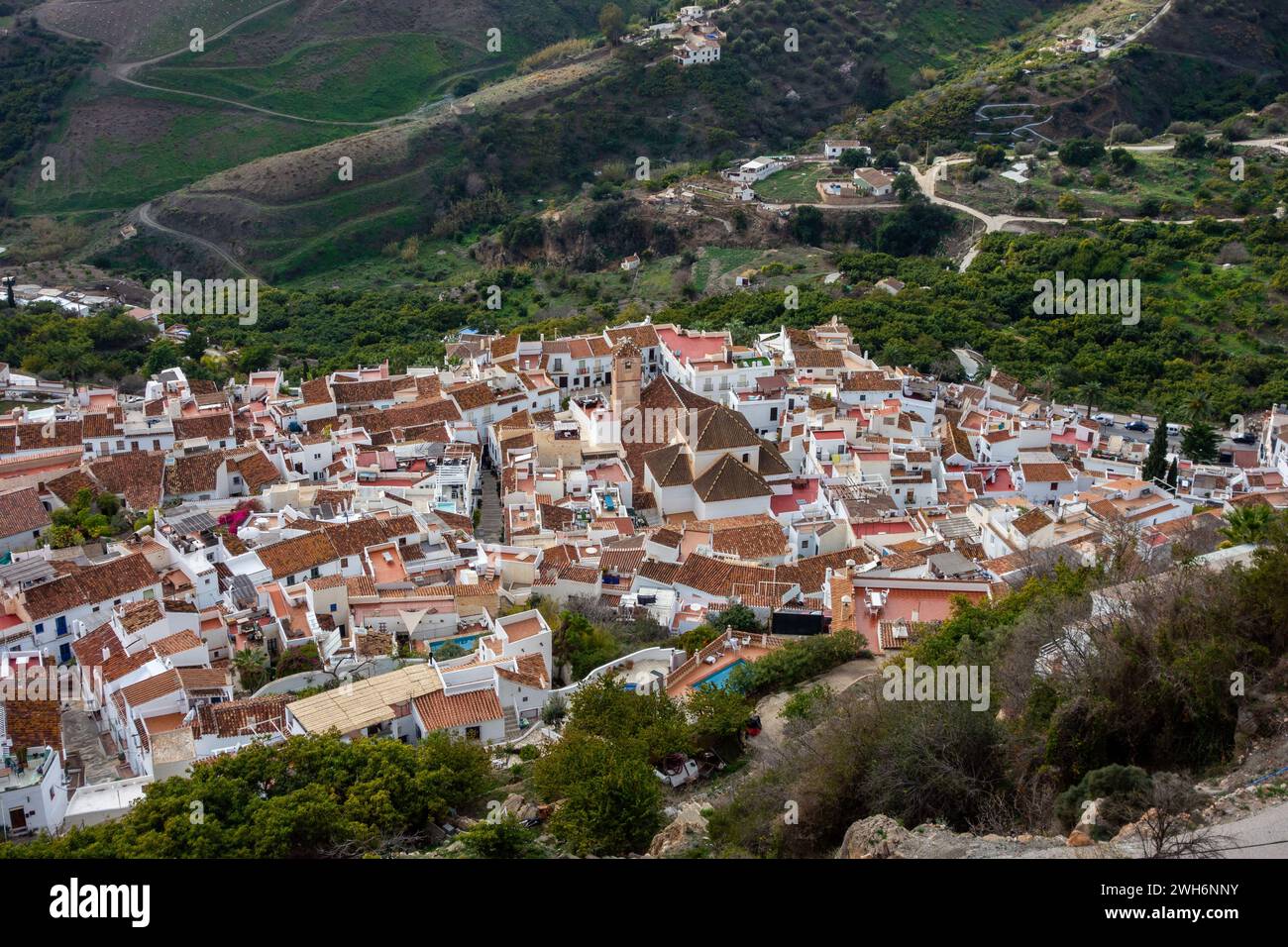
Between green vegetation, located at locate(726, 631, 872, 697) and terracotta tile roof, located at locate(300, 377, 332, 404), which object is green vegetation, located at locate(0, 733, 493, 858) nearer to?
green vegetation, located at locate(726, 631, 872, 697)

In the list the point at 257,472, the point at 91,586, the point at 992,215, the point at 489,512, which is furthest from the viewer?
the point at 992,215

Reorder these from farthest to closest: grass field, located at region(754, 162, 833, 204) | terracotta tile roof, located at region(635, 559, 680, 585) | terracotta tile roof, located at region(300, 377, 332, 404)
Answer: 1. grass field, located at region(754, 162, 833, 204)
2. terracotta tile roof, located at region(300, 377, 332, 404)
3. terracotta tile roof, located at region(635, 559, 680, 585)

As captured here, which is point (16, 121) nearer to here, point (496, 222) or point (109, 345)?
point (496, 222)

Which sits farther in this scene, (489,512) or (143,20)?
(143,20)

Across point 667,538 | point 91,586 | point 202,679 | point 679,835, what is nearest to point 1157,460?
point 667,538

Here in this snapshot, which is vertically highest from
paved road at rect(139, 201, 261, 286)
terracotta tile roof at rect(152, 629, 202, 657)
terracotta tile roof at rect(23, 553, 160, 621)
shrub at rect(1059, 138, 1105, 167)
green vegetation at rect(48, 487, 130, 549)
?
shrub at rect(1059, 138, 1105, 167)

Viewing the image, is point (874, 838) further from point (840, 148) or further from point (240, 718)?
point (840, 148)

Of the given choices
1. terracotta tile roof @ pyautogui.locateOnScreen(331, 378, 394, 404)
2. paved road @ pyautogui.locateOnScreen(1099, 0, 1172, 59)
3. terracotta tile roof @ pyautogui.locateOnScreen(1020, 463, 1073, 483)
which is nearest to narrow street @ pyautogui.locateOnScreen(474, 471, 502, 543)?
terracotta tile roof @ pyautogui.locateOnScreen(331, 378, 394, 404)
